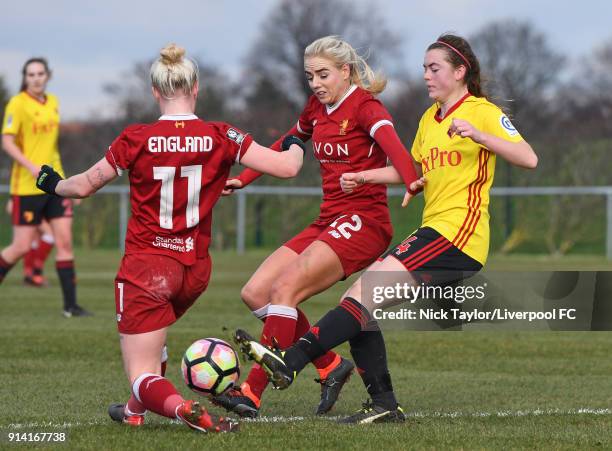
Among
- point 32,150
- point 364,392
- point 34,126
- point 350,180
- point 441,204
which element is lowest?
point 364,392

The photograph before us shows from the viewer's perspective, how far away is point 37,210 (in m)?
12.3

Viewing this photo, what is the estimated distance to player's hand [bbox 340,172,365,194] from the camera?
6.20m

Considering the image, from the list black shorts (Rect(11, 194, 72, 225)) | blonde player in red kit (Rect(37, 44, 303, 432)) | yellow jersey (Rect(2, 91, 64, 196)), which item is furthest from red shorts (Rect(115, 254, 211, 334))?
yellow jersey (Rect(2, 91, 64, 196))

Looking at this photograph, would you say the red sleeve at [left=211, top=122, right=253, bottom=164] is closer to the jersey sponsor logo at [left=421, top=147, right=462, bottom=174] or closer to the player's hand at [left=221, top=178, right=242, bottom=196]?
the player's hand at [left=221, top=178, right=242, bottom=196]

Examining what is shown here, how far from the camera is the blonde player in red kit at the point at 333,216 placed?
21.1 ft

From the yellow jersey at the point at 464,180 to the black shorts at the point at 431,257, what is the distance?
1.5 inches

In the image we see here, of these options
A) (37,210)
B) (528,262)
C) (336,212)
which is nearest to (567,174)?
(528,262)

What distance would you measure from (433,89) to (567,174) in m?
21.3

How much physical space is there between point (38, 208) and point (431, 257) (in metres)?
7.13

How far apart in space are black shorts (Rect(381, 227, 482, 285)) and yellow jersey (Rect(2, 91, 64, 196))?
23.0 feet

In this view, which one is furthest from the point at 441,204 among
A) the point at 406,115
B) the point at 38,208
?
the point at 406,115

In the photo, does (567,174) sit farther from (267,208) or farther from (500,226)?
(267,208)

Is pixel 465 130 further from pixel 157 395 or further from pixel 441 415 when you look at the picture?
pixel 157 395

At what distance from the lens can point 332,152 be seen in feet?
21.9
